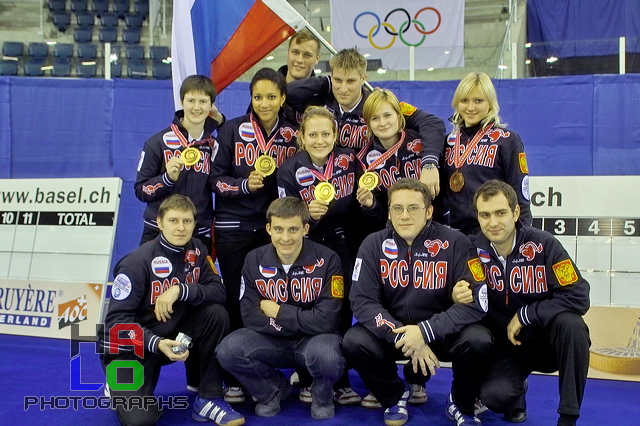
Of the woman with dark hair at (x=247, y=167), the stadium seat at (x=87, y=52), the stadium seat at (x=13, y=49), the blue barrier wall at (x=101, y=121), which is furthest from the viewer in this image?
the stadium seat at (x=87, y=52)

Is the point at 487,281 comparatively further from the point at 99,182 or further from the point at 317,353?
the point at 99,182

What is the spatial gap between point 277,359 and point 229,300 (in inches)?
22.0

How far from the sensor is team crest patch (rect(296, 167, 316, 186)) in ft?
11.4

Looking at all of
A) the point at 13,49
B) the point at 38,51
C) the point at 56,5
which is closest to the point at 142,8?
the point at 56,5

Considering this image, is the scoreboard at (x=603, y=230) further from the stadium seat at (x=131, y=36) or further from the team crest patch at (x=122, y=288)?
the stadium seat at (x=131, y=36)

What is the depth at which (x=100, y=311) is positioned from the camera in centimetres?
486

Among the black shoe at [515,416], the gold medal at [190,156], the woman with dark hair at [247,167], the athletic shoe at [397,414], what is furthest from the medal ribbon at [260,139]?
the black shoe at [515,416]

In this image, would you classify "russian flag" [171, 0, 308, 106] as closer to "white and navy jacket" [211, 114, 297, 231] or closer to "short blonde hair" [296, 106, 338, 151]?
"white and navy jacket" [211, 114, 297, 231]

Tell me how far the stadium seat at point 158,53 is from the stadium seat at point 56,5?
4399 mm

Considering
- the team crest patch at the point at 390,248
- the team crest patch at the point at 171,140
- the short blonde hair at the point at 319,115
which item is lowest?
the team crest patch at the point at 390,248

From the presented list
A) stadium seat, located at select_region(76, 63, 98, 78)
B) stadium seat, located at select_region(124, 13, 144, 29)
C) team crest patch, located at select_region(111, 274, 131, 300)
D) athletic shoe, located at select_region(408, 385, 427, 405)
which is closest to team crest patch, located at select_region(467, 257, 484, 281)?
athletic shoe, located at select_region(408, 385, 427, 405)

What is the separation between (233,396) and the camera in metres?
3.48

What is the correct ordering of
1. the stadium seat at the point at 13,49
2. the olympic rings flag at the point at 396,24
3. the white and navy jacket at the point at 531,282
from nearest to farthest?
the white and navy jacket at the point at 531,282 → the olympic rings flag at the point at 396,24 → the stadium seat at the point at 13,49

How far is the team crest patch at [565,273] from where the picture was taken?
294 cm
